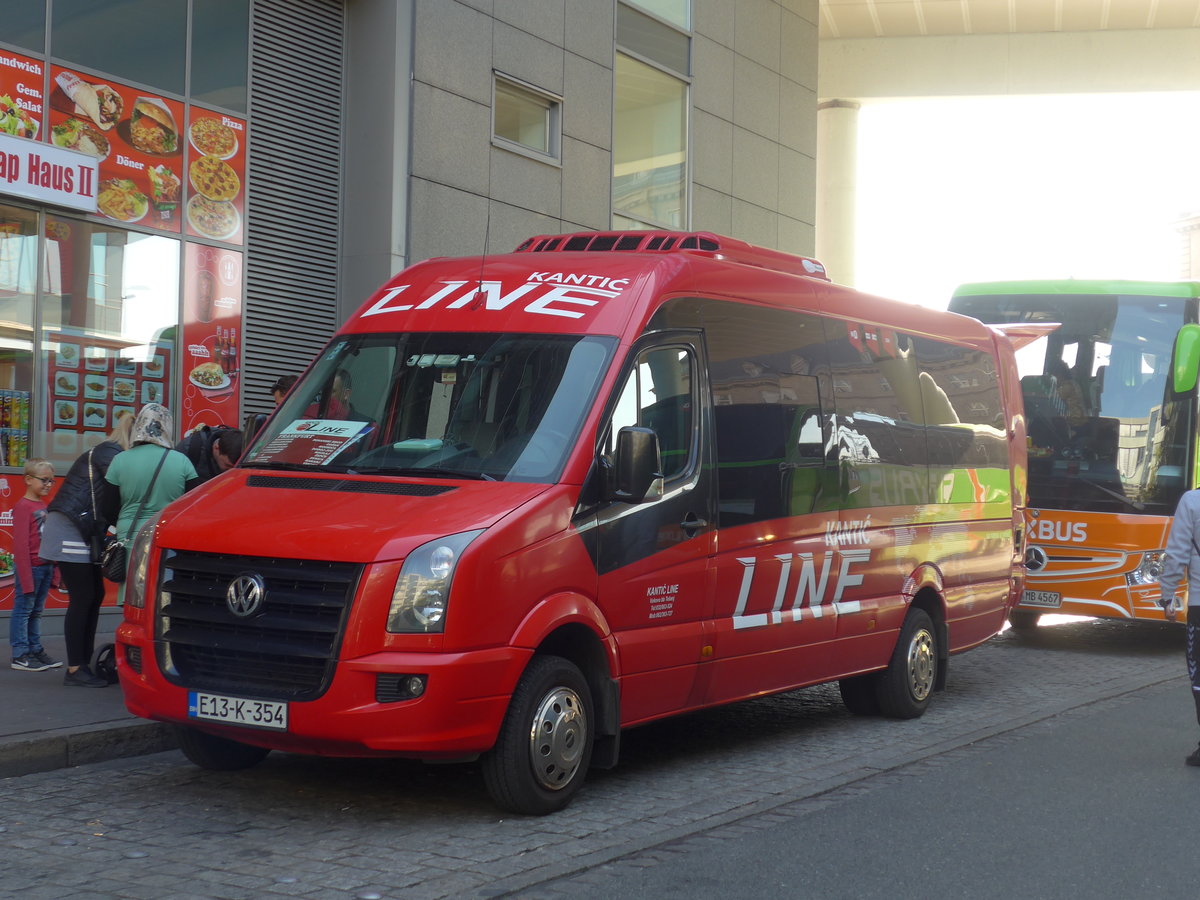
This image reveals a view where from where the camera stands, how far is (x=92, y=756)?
24.3ft

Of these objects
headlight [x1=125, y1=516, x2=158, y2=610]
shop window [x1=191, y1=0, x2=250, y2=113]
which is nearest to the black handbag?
headlight [x1=125, y1=516, x2=158, y2=610]

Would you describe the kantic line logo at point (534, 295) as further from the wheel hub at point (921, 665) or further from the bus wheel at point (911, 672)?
the wheel hub at point (921, 665)

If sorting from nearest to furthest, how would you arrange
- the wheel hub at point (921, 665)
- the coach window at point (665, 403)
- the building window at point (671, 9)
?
the coach window at point (665, 403) → the wheel hub at point (921, 665) → the building window at point (671, 9)

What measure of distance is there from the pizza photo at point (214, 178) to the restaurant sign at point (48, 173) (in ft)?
4.24

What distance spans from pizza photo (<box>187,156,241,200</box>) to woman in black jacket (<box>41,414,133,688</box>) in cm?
523

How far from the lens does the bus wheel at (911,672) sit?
9.49m

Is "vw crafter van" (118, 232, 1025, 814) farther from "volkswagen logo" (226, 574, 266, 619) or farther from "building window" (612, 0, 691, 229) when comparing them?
"building window" (612, 0, 691, 229)

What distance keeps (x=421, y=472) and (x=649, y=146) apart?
43.7 ft

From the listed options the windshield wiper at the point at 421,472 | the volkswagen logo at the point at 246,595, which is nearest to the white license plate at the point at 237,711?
the volkswagen logo at the point at 246,595

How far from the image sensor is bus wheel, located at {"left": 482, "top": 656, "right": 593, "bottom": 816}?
6.15 metres

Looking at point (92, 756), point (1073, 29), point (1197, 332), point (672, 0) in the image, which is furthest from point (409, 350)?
point (1073, 29)

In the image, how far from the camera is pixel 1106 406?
13.4m

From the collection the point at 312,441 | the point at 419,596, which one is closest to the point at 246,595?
the point at 419,596

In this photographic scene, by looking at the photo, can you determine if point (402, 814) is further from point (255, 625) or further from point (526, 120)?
point (526, 120)
